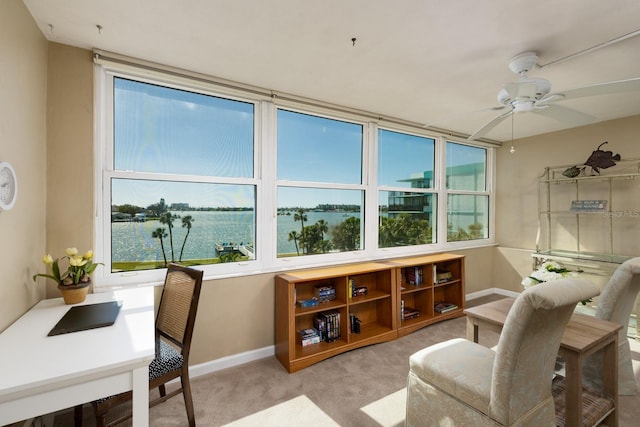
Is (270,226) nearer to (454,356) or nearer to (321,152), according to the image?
(321,152)

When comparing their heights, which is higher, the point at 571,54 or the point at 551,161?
the point at 571,54

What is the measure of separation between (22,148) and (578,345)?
3.25 metres

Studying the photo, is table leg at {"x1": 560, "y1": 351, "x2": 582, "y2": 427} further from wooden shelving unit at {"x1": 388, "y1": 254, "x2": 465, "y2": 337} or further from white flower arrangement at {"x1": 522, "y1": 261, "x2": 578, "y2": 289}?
wooden shelving unit at {"x1": 388, "y1": 254, "x2": 465, "y2": 337}

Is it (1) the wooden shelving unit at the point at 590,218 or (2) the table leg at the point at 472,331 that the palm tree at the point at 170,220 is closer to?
(2) the table leg at the point at 472,331

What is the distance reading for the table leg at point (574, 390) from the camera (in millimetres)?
1577

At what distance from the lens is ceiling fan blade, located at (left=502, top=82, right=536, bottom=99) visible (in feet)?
5.76

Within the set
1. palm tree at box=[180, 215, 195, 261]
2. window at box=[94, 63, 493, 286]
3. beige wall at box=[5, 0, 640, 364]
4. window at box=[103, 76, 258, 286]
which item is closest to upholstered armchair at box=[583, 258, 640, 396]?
window at box=[94, 63, 493, 286]

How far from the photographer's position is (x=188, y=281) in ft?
6.14

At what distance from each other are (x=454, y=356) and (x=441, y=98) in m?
2.39

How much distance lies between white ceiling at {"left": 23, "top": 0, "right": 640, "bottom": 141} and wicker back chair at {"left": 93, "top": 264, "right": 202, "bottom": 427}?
60.0 inches

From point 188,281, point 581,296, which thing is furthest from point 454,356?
point 188,281

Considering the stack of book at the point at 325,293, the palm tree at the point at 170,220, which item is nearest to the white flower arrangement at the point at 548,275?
the stack of book at the point at 325,293

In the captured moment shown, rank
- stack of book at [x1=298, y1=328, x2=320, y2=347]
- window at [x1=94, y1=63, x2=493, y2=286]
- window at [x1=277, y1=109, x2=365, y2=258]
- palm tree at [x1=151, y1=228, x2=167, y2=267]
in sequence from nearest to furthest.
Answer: window at [x1=94, y1=63, x2=493, y2=286]
palm tree at [x1=151, y1=228, x2=167, y2=267]
stack of book at [x1=298, y1=328, x2=320, y2=347]
window at [x1=277, y1=109, x2=365, y2=258]

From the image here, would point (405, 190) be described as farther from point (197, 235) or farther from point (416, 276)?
point (197, 235)
